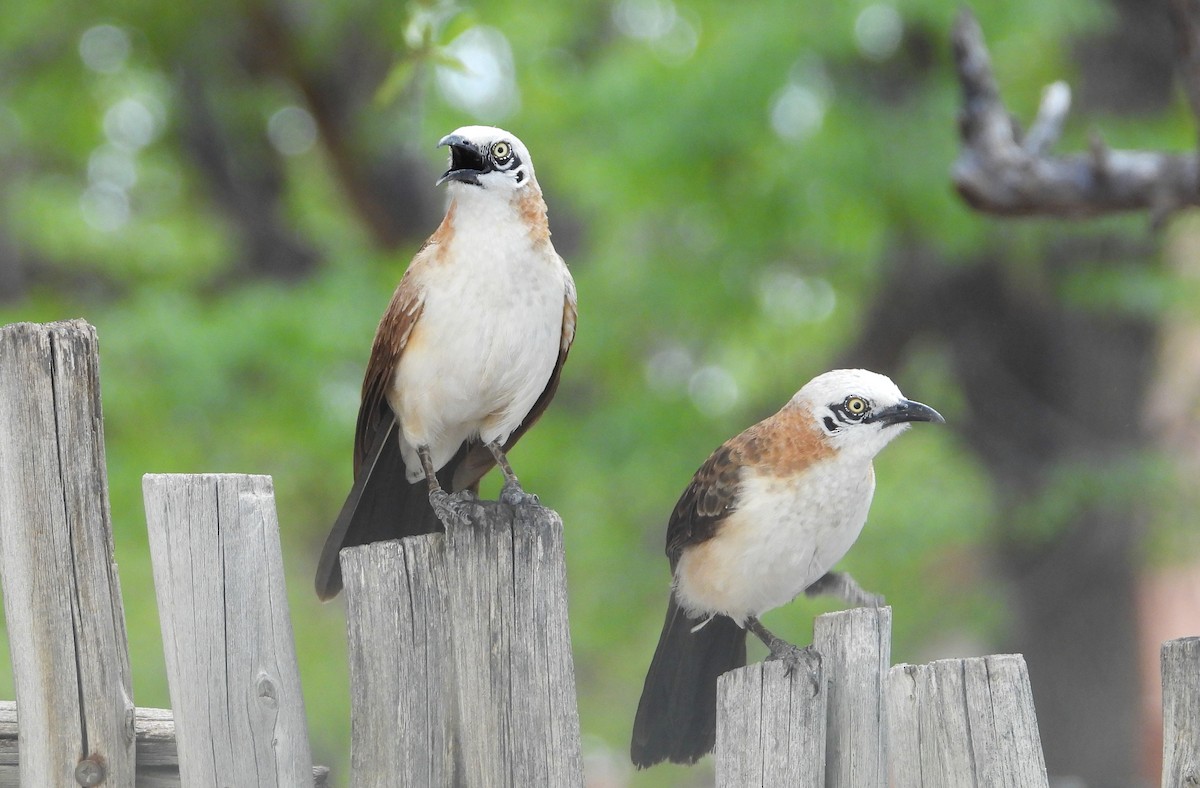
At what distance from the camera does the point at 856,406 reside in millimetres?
3551

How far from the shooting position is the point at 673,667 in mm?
3650

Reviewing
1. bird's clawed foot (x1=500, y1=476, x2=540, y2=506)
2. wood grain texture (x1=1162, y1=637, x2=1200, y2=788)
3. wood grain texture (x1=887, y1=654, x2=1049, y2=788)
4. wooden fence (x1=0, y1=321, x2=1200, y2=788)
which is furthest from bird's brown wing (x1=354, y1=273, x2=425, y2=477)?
wood grain texture (x1=1162, y1=637, x2=1200, y2=788)

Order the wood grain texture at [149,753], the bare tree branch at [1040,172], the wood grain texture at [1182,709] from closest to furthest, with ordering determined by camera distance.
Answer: the wood grain texture at [1182,709], the wood grain texture at [149,753], the bare tree branch at [1040,172]

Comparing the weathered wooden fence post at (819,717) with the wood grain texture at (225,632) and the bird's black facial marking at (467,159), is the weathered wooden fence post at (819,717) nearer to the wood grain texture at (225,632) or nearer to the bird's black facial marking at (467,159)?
the wood grain texture at (225,632)

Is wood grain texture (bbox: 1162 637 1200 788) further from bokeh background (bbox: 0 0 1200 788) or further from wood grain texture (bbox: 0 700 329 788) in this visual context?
bokeh background (bbox: 0 0 1200 788)

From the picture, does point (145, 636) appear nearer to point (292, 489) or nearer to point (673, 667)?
→ point (292, 489)

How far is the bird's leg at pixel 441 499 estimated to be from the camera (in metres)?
3.11

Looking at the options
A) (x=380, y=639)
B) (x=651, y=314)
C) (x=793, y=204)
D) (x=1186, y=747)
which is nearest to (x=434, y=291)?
(x=380, y=639)

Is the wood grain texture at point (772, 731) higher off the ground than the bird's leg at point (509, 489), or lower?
lower

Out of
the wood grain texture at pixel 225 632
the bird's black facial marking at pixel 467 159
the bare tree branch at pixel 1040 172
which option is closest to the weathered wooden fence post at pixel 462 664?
the wood grain texture at pixel 225 632

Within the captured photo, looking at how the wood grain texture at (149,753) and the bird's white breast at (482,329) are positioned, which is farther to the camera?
the bird's white breast at (482,329)

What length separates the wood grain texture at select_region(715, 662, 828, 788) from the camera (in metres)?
2.74

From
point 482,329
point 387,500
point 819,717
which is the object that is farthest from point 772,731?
point 387,500

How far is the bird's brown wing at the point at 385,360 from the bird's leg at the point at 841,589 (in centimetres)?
132
